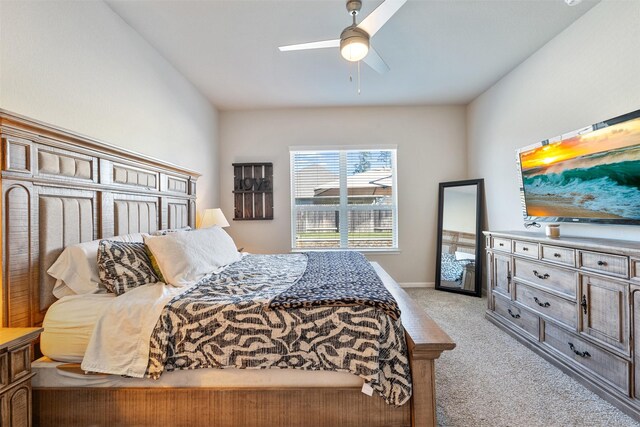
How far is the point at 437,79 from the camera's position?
3.43m

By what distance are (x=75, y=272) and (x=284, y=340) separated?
4.19ft

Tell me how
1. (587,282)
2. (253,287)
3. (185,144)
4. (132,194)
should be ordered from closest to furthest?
(253,287) < (587,282) < (132,194) < (185,144)

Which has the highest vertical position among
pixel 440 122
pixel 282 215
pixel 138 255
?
pixel 440 122

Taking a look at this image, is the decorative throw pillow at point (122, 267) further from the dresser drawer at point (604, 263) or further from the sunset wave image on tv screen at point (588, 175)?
the sunset wave image on tv screen at point (588, 175)

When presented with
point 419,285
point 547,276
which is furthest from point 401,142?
point 547,276

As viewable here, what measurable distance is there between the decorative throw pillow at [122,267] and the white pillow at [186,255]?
0.08 meters

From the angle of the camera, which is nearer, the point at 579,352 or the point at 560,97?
the point at 579,352

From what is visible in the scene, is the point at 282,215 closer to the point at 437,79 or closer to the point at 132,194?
the point at 132,194

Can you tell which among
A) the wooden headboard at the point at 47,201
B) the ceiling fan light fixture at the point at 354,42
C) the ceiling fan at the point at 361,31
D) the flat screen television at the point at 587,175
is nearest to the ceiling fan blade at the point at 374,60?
the ceiling fan at the point at 361,31

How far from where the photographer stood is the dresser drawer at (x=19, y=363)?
1186 millimetres

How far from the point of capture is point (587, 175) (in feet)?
7.10

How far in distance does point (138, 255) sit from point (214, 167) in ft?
8.44

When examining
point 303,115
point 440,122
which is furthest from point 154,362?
point 440,122

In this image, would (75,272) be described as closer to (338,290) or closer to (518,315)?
(338,290)
